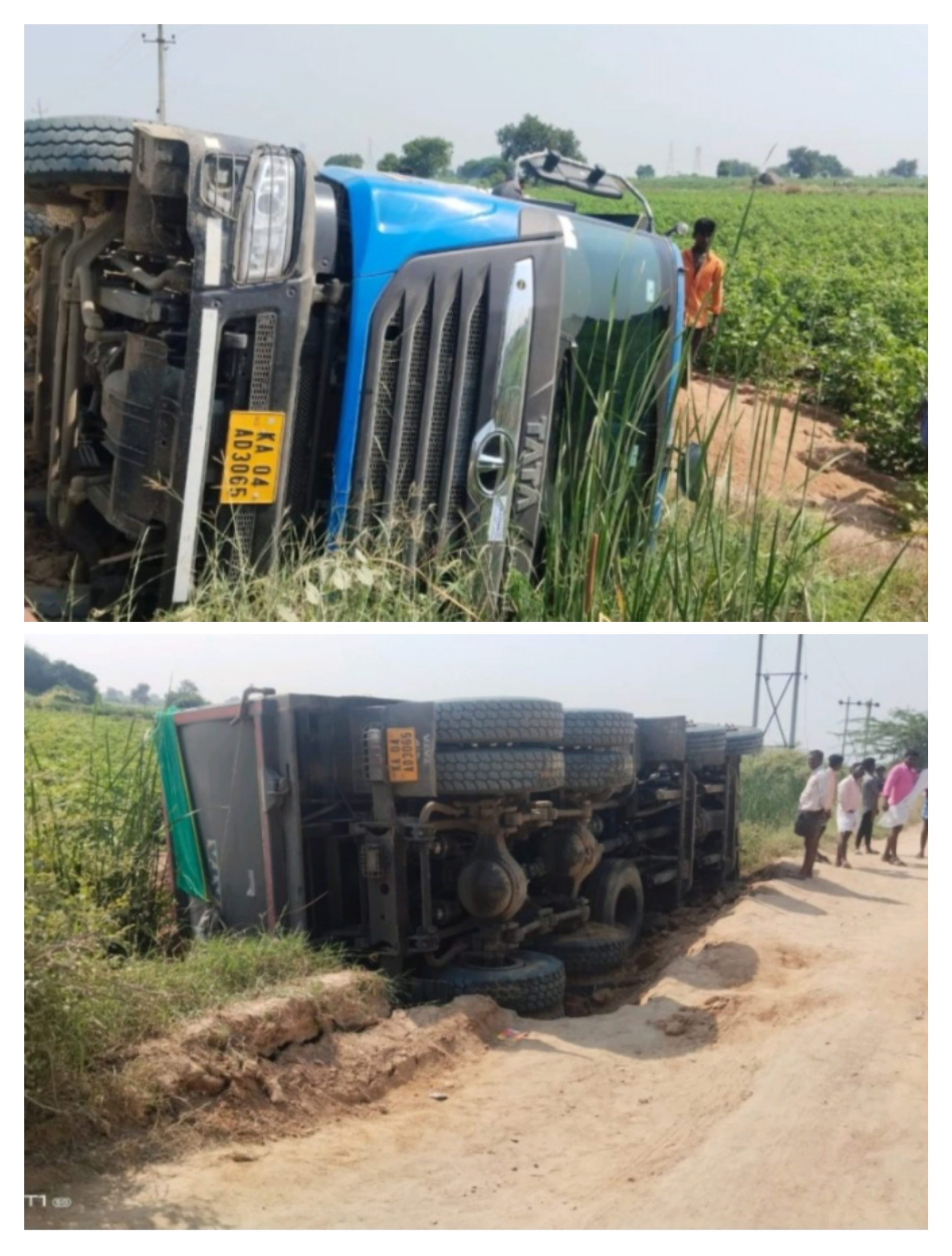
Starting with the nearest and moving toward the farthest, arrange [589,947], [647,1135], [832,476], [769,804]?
[647,1135] < [589,947] < [769,804] < [832,476]

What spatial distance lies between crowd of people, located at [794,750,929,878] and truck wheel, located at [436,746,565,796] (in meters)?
1.00

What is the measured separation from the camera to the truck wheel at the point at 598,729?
17.2 ft

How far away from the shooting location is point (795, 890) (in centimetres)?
577

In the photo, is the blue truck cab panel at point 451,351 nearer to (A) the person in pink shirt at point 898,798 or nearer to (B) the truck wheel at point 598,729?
(B) the truck wheel at point 598,729

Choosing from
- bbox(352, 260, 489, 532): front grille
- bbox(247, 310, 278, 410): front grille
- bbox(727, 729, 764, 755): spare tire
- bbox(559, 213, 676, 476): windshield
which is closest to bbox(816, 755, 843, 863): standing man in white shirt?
bbox(727, 729, 764, 755): spare tire

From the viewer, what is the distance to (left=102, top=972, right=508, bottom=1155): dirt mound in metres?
→ 3.95

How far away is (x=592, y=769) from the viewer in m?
5.48

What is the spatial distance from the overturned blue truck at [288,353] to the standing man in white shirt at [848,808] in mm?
1215

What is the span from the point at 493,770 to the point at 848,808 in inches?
51.2

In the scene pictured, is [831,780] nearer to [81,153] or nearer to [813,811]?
[813,811]

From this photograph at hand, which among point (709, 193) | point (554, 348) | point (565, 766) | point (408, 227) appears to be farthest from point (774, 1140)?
point (709, 193)

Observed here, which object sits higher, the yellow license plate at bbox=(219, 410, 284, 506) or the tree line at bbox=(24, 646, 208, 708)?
the yellow license plate at bbox=(219, 410, 284, 506)

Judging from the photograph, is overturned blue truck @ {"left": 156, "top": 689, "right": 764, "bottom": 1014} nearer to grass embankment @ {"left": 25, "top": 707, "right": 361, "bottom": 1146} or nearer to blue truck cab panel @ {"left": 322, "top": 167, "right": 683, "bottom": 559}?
grass embankment @ {"left": 25, "top": 707, "right": 361, "bottom": 1146}

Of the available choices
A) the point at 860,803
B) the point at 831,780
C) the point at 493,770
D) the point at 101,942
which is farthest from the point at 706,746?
the point at 101,942
